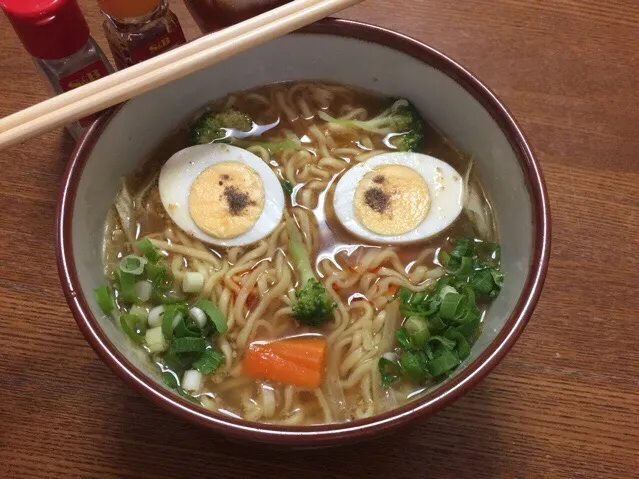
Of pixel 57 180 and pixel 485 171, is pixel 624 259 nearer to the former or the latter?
pixel 485 171

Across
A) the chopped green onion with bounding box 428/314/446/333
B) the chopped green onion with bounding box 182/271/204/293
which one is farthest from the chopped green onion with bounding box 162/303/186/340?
the chopped green onion with bounding box 428/314/446/333

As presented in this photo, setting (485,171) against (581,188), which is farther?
(581,188)

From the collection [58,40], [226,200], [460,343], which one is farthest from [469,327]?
[58,40]

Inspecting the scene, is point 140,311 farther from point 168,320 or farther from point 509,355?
point 509,355

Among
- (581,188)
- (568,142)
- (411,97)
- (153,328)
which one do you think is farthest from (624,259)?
(153,328)

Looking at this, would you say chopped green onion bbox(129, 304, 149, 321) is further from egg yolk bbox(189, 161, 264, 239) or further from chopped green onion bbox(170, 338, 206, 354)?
egg yolk bbox(189, 161, 264, 239)
